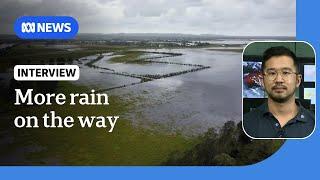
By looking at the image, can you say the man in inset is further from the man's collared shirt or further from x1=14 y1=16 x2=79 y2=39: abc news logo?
x1=14 y1=16 x2=79 y2=39: abc news logo

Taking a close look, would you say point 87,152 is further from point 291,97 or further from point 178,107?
point 291,97

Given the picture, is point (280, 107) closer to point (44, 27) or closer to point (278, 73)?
point (278, 73)

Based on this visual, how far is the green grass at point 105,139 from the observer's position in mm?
4551

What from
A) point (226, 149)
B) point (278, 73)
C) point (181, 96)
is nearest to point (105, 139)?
point (181, 96)

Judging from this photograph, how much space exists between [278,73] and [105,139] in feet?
4.19

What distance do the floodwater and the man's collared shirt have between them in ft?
0.37

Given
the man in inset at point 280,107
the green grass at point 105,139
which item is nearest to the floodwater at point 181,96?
the green grass at point 105,139

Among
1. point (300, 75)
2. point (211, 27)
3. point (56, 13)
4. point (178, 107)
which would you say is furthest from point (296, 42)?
point (56, 13)

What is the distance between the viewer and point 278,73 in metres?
4.50

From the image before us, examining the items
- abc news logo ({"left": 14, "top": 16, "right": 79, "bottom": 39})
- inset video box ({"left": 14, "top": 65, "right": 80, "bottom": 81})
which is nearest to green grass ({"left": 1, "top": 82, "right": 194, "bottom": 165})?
inset video box ({"left": 14, "top": 65, "right": 80, "bottom": 81})

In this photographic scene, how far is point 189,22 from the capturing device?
455 cm

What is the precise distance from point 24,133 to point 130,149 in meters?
0.74

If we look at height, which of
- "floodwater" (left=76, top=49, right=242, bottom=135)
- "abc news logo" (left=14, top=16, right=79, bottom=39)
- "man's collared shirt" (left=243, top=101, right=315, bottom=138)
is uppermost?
"abc news logo" (left=14, top=16, right=79, bottom=39)

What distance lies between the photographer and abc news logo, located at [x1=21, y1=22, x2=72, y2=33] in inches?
177
